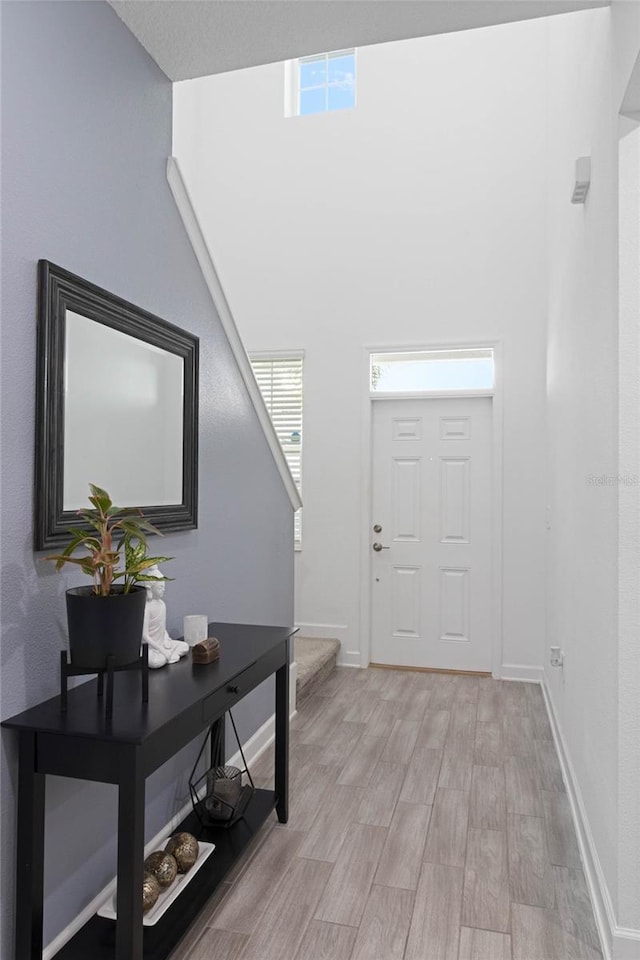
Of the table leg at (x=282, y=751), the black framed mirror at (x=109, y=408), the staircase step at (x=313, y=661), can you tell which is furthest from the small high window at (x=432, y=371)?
the table leg at (x=282, y=751)

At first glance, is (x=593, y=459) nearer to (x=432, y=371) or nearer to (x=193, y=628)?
(x=193, y=628)

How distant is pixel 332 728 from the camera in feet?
11.6

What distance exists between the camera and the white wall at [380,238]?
4492 millimetres

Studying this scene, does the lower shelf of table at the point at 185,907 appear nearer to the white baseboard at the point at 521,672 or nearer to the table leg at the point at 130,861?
the table leg at the point at 130,861

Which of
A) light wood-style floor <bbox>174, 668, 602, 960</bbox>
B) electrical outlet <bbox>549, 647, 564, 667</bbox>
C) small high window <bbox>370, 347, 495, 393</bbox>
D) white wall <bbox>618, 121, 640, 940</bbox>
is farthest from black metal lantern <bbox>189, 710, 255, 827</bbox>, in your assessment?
small high window <bbox>370, 347, 495, 393</bbox>

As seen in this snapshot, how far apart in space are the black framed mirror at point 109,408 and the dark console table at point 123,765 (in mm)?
443

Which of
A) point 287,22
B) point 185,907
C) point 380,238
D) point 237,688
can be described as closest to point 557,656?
point 237,688

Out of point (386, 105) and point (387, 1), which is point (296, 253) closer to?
point (386, 105)

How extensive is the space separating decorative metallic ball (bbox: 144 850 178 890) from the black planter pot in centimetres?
69

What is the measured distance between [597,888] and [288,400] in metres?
3.65

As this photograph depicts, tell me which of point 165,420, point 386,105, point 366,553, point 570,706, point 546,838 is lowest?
point 546,838

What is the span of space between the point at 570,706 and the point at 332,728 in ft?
Result: 4.18

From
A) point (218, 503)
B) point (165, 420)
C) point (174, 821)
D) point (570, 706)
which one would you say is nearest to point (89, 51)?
point (165, 420)

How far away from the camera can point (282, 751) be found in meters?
2.49
